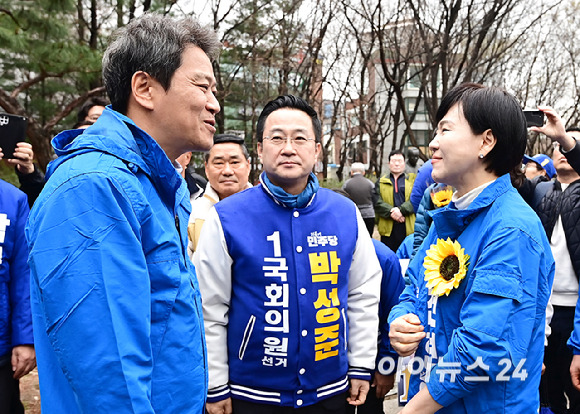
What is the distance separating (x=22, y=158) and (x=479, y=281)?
2751mm

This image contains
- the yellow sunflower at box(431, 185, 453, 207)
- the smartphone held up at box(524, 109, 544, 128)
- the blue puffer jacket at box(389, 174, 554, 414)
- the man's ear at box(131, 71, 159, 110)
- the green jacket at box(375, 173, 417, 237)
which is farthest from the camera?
the green jacket at box(375, 173, 417, 237)

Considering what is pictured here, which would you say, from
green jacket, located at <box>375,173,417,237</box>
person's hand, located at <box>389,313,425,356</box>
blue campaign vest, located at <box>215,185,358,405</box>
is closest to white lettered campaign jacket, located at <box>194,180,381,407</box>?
blue campaign vest, located at <box>215,185,358,405</box>

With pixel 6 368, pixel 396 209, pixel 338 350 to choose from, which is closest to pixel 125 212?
pixel 338 350

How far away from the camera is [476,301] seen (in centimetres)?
164

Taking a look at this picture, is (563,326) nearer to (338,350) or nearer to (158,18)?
(338,350)

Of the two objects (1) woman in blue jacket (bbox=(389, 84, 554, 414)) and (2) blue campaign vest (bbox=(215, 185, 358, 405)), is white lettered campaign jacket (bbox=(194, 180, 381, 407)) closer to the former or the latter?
(2) blue campaign vest (bbox=(215, 185, 358, 405))

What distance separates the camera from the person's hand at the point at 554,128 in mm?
2533

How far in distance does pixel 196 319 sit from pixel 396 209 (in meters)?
6.29

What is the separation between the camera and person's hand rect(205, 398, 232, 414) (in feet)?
7.11

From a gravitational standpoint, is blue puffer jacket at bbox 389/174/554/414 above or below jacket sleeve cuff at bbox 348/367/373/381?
above

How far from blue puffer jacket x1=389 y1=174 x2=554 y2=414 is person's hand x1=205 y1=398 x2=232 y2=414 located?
91 centimetres

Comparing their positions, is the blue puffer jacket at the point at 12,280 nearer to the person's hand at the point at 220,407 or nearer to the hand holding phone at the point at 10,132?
the hand holding phone at the point at 10,132

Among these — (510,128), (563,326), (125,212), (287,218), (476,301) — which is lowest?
(563,326)

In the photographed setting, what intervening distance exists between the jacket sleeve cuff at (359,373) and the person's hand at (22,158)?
233 centimetres
